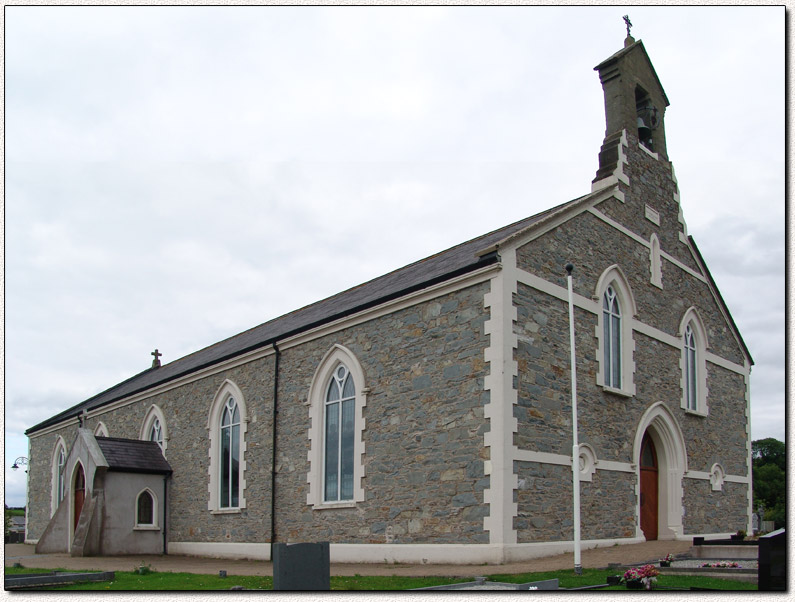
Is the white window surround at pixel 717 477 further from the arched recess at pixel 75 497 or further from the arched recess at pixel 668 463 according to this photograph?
the arched recess at pixel 75 497

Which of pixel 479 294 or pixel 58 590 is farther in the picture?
pixel 479 294

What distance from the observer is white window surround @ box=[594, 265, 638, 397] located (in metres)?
19.6

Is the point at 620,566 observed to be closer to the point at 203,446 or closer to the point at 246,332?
the point at 203,446

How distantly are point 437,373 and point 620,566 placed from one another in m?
5.98

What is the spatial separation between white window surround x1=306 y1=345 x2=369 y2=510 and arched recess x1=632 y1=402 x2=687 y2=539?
24.5 feet

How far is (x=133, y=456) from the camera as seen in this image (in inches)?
1162

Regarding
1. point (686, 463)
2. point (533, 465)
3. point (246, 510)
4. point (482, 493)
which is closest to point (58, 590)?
point (482, 493)

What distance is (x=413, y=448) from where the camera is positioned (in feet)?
60.1

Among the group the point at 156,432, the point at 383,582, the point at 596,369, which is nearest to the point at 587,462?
the point at 596,369

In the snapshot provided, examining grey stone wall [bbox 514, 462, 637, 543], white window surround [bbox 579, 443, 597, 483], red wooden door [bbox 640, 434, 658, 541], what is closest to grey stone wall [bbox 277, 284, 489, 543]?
grey stone wall [bbox 514, 462, 637, 543]

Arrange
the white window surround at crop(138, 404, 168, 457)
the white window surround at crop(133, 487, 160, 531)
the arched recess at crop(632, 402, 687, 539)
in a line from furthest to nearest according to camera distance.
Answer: the white window surround at crop(138, 404, 168, 457), the white window surround at crop(133, 487, 160, 531), the arched recess at crop(632, 402, 687, 539)

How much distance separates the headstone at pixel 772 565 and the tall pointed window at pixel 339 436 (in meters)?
12.8

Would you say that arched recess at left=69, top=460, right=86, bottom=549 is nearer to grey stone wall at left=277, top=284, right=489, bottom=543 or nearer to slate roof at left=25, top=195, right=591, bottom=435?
slate roof at left=25, top=195, right=591, bottom=435

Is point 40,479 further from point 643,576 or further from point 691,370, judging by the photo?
point 643,576
